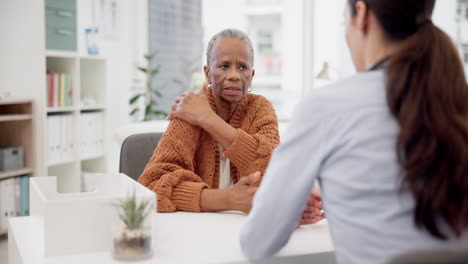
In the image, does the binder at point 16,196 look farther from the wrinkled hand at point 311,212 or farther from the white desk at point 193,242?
the wrinkled hand at point 311,212

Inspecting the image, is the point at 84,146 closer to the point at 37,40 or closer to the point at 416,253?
the point at 37,40

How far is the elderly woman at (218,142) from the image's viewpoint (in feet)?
4.48

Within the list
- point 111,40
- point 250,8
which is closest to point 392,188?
point 111,40

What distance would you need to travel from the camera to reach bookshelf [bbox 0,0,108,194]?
145 inches

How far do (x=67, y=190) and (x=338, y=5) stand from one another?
3.13 meters

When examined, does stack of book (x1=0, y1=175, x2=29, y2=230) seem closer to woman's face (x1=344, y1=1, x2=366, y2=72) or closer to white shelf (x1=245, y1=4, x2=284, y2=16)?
white shelf (x1=245, y1=4, x2=284, y2=16)

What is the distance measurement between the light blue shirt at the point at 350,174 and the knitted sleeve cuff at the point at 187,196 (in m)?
0.45

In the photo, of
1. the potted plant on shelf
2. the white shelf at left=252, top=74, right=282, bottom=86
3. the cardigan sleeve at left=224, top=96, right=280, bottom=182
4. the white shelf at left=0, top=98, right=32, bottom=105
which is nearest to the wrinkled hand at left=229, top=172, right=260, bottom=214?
the cardigan sleeve at left=224, top=96, right=280, bottom=182

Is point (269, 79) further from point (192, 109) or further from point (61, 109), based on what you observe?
point (192, 109)

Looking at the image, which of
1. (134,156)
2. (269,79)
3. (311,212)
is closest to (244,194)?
(311,212)

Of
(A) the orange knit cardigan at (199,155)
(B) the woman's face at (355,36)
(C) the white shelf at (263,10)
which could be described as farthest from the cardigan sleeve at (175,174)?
(C) the white shelf at (263,10)

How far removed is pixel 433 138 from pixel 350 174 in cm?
14

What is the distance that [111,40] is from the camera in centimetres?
491

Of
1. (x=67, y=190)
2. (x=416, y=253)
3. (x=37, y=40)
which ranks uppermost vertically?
(x=37, y=40)
